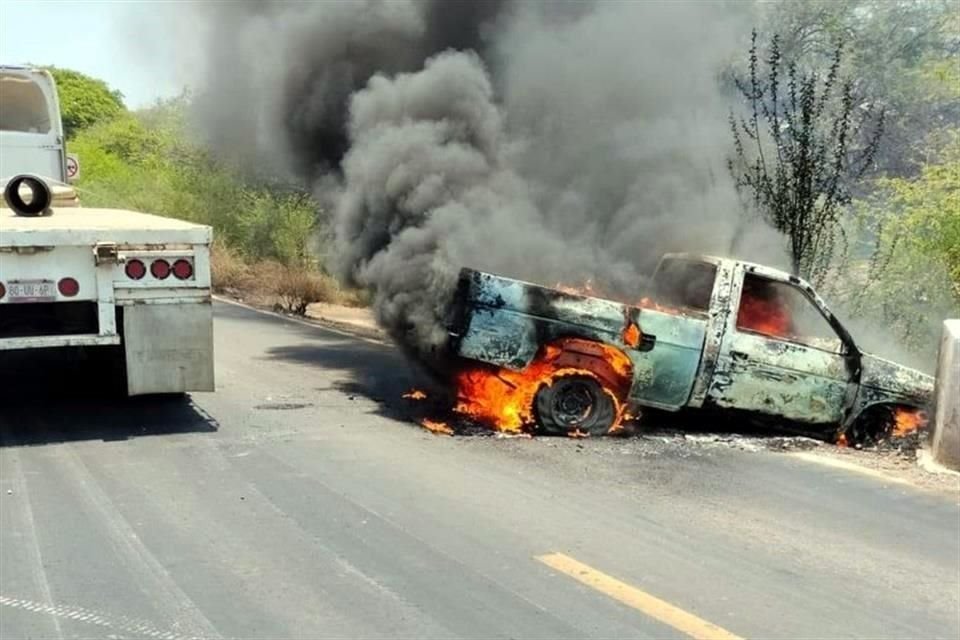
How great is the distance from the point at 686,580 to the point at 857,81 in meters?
20.2

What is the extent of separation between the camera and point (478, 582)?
14.5ft

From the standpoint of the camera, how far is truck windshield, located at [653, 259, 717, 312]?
810cm

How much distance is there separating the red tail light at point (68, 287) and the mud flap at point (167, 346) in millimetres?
362

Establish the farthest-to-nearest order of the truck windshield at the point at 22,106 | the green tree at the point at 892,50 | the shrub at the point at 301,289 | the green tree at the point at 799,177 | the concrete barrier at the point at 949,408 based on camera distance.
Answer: the green tree at the point at 892,50, the shrub at the point at 301,289, the green tree at the point at 799,177, the truck windshield at the point at 22,106, the concrete barrier at the point at 949,408

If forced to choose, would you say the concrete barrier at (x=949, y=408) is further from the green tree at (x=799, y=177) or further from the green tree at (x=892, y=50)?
the green tree at (x=892, y=50)

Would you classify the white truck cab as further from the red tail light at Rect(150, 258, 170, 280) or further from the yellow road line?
the yellow road line

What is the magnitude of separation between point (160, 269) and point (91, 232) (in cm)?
52

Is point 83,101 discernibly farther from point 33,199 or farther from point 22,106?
point 33,199

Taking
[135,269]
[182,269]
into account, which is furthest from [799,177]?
[135,269]

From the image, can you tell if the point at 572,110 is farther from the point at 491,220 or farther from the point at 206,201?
the point at 206,201

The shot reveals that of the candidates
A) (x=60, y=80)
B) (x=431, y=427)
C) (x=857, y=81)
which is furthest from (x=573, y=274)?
(x=60, y=80)

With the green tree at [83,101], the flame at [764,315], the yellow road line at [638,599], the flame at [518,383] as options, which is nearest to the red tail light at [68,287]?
the flame at [518,383]

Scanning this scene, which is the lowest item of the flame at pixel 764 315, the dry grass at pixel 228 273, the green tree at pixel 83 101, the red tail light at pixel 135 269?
the dry grass at pixel 228 273

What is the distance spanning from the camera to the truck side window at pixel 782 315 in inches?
312
